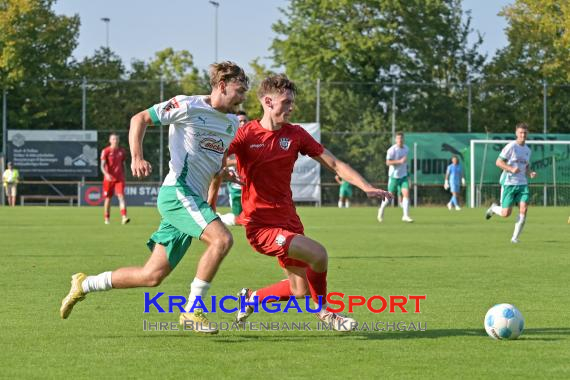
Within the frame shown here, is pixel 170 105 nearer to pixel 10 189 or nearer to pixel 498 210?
pixel 498 210

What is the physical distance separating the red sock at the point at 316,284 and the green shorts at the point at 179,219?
90 cm

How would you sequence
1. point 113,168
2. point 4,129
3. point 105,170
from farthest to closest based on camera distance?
point 4,129 → point 113,168 → point 105,170

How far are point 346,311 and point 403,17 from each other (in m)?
44.9

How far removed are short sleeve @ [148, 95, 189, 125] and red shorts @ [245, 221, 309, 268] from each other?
938 mm

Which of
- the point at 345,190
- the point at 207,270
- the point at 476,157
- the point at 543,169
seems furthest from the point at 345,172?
the point at 543,169

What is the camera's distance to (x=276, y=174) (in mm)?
7633

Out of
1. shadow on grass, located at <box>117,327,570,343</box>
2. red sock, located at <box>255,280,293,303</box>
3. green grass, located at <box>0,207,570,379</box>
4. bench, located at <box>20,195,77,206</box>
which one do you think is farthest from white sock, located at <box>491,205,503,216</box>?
bench, located at <box>20,195,77,206</box>

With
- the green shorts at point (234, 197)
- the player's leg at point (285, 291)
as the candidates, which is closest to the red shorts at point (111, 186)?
the green shorts at point (234, 197)

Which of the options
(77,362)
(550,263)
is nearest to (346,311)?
(77,362)

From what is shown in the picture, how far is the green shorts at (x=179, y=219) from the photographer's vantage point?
7.25 m

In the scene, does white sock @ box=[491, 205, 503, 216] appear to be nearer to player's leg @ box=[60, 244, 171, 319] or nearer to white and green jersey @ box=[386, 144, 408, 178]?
white and green jersey @ box=[386, 144, 408, 178]

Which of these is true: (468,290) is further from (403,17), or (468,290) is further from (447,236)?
(403,17)

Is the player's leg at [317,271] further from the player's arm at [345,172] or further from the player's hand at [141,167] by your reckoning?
the player's hand at [141,167]

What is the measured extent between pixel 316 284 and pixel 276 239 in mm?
552
